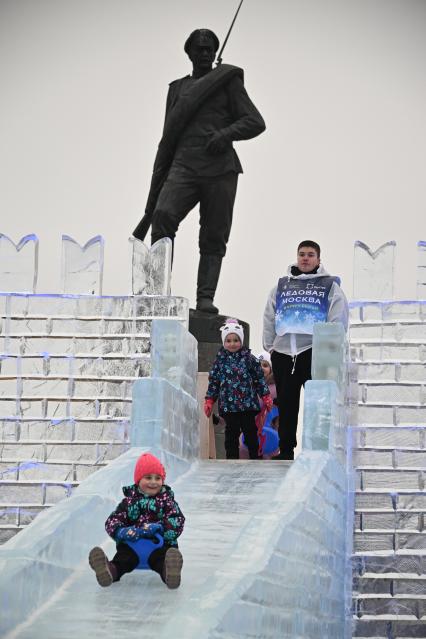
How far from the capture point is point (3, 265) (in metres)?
12.7

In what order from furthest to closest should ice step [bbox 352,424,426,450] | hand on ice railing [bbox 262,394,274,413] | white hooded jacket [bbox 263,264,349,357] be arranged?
ice step [bbox 352,424,426,450]
hand on ice railing [bbox 262,394,274,413]
white hooded jacket [bbox 263,264,349,357]

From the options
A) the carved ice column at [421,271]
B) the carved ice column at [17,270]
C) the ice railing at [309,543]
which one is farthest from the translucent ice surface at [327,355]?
the carved ice column at [17,270]

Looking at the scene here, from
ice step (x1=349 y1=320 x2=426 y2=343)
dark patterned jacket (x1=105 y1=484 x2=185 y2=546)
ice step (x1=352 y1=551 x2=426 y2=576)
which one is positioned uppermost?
ice step (x1=349 y1=320 x2=426 y2=343)

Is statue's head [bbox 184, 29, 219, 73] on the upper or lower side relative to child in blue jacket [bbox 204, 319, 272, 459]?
upper

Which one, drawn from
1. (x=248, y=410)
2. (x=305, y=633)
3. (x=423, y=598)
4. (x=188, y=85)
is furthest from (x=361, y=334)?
(x=305, y=633)

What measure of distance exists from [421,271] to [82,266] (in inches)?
122

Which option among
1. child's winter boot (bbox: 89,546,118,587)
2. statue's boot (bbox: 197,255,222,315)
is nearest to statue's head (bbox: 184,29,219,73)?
statue's boot (bbox: 197,255,222,315)

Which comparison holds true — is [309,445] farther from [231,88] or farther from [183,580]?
[231,88]

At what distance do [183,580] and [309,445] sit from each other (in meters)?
2.39

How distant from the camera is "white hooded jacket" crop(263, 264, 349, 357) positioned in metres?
10.8

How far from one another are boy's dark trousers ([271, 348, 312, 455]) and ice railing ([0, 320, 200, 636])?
72cm

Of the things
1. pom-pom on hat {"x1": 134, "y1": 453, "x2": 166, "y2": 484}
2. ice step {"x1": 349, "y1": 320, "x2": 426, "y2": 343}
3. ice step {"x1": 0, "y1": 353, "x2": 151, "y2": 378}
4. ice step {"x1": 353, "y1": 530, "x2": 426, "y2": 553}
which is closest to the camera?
pom-pom on hat {"x1": 134, "y1": 453, "x2": 166, "y2": 484}

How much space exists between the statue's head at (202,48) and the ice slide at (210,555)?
451 cm

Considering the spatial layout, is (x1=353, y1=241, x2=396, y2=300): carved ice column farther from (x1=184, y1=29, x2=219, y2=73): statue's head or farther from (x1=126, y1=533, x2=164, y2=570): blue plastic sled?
(x1=126, y1=533, x2=164, y2=570): blue plastic sled
